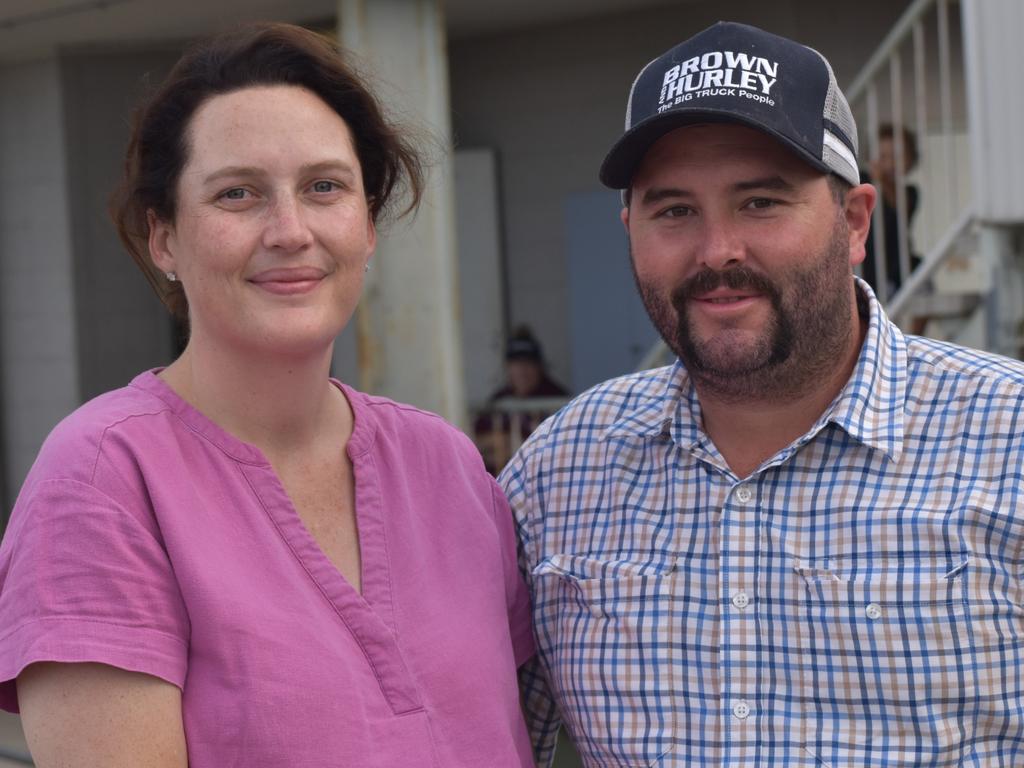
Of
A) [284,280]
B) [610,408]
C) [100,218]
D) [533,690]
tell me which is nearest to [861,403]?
[610,408]

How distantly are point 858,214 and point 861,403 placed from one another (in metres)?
0.33

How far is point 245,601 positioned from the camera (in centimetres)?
167

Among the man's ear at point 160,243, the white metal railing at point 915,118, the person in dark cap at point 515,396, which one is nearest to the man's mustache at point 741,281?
the man's ear at point 160,243

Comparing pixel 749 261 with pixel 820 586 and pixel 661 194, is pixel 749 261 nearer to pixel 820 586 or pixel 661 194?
pixel 661 194

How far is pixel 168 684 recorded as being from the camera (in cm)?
159

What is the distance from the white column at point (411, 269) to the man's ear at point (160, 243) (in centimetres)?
412

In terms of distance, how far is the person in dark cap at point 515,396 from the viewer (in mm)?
7457

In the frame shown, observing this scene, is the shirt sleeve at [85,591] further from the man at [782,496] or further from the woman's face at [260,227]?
the man at [782,496]

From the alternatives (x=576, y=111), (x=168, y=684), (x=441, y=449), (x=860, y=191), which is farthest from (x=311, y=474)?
(x=576, y=111)

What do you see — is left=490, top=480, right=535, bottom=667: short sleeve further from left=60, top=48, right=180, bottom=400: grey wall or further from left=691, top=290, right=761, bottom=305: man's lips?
left=60, top=48, right=180, bottom=400: grey wall

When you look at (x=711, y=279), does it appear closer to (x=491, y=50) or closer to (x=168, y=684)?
(x=168, y=684)

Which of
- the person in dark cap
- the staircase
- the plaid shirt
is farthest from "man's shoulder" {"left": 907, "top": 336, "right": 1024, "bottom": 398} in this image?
the person in dark cap

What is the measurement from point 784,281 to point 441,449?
619 mm

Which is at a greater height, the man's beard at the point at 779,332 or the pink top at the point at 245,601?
the man's beard at the point at 779,332
